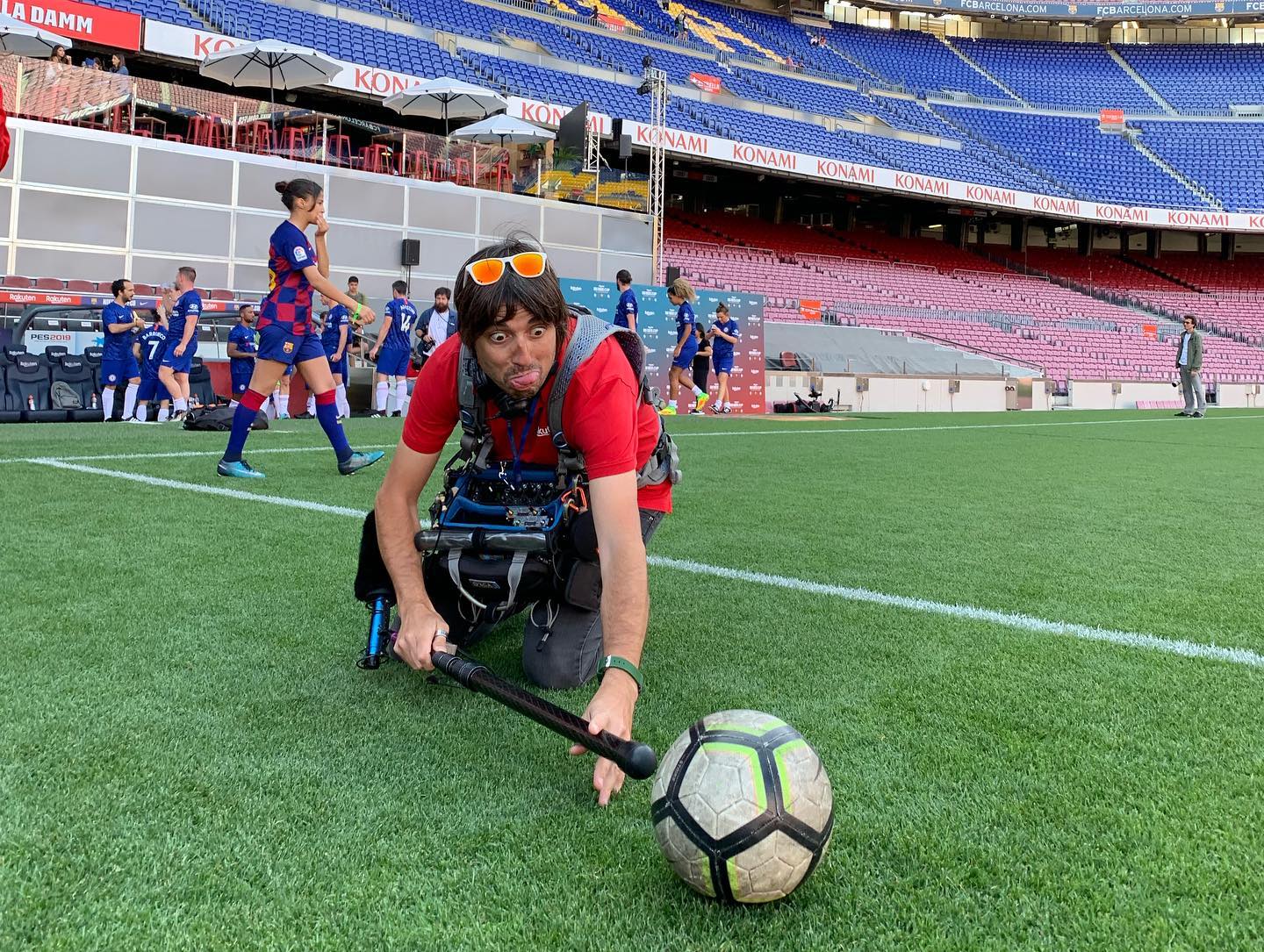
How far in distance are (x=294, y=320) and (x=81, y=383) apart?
23.6 feet

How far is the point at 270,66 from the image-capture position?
15461 mm

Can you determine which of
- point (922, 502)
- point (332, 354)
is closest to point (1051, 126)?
point (332, 354)

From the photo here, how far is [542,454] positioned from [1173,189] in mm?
41833

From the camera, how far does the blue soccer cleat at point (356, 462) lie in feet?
20.5

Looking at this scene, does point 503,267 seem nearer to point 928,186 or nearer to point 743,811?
point 743,811

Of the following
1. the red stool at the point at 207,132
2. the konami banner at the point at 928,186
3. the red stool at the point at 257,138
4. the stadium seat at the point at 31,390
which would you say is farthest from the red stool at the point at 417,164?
the stadium seat at the point at 31,390

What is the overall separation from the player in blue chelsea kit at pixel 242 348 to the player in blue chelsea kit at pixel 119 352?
3.47 feet

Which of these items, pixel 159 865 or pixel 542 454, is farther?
pixel 542 454

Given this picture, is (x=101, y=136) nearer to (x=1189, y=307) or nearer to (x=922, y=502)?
(x=922, y=502)

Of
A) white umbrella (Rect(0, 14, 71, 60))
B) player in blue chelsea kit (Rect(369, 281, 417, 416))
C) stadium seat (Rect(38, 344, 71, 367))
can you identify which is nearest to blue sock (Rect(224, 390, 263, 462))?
stadium seat (Rect(38, 344, 71, 367))

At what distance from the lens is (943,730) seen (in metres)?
1.96

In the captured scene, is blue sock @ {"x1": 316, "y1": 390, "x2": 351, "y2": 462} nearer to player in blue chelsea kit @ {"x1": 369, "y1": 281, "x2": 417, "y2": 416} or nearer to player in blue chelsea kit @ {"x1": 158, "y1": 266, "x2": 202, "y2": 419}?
player in blue chelsea kit @ {"x1": 158, "y1": 266, "x2": 202, "y2": 419}

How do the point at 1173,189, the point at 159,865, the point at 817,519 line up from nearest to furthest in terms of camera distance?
the point at 159,865, the point at 817,519, the point at 1173,189

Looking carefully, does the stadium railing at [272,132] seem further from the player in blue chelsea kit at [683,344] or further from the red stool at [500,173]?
the player in blue chelsea kit at [683,344]
